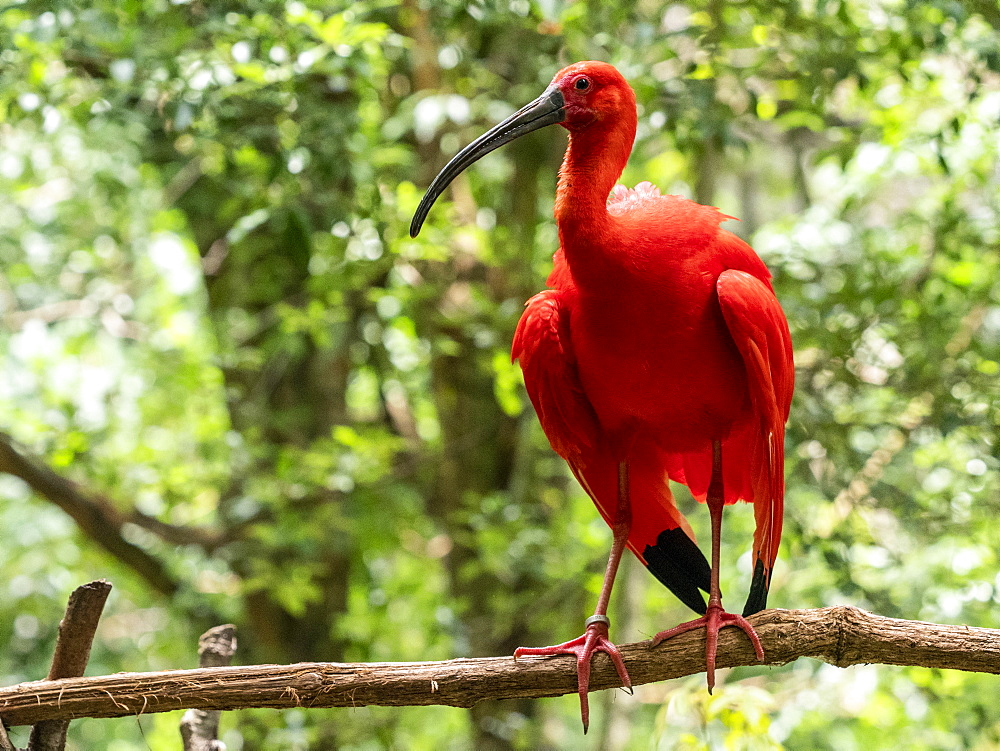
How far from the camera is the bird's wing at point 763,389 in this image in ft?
7.88

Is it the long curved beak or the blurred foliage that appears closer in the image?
the long curved beak

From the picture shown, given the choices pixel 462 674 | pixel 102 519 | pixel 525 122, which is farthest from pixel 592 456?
pixel 102 519

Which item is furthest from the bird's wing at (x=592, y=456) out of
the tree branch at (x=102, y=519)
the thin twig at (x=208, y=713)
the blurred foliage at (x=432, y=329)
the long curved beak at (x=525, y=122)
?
the tree branch at (x=102, y=519)

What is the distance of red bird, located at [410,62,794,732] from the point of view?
2.40 meters

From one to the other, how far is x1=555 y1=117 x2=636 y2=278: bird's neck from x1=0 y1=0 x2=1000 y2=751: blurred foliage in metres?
0.68

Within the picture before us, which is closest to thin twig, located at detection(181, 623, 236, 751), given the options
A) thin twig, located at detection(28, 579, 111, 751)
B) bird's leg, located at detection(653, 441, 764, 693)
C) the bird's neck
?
thin twig, located at detection(28, 579, 111, 751)

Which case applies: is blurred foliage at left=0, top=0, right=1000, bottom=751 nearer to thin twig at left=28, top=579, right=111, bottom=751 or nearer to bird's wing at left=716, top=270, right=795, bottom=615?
bird's wing at left=716, top=270, right=795, bottom=615

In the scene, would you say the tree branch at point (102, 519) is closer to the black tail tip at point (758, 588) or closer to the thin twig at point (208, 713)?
the thin twig at point (208, 713)

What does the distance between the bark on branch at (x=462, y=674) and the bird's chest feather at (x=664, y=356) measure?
0.53 m

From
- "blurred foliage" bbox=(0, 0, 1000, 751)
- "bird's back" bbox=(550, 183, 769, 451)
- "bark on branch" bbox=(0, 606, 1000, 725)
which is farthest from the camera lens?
"blurred foliage" bbox=(0, 0, 1000, 751)

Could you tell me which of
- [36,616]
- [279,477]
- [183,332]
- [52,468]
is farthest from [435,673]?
[183,332]

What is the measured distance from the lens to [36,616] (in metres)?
5.46

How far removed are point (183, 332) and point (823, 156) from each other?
4.37m

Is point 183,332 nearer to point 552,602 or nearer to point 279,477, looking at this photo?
point 279,477
